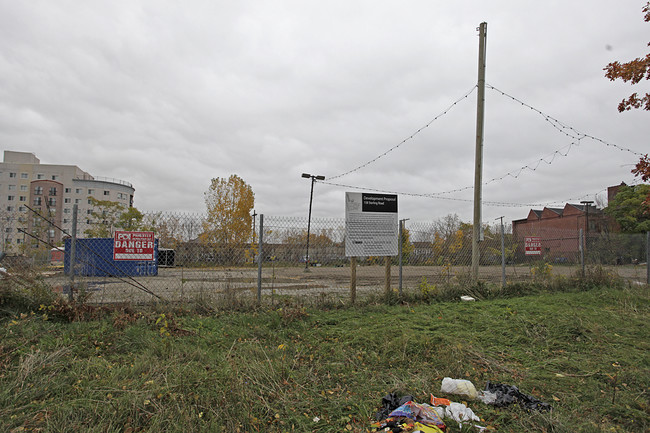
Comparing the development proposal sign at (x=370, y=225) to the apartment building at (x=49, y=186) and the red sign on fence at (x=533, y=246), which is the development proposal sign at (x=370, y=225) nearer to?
the red sign on fence at (x=533, y=246)

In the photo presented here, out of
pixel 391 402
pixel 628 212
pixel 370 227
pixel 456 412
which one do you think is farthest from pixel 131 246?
pixel 628 212

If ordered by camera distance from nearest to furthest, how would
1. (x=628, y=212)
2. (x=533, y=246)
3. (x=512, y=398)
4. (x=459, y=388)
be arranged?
(x=512, y=398)
(x=459, y=388)
(x=533, y=246)
(x=628, y=212)

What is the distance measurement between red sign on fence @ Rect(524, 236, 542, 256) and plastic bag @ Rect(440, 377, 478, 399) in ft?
26.9

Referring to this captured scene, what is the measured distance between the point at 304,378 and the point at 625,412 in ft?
9.49

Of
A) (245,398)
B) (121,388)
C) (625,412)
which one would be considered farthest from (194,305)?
(625,412)

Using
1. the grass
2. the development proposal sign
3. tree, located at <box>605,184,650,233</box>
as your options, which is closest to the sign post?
the development proposal sign

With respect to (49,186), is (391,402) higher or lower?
lower

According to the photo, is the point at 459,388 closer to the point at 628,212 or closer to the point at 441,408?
the point at 441,408

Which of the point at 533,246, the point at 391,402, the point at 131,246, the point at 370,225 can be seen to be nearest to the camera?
the point at 391,402

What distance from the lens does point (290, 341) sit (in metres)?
5.29

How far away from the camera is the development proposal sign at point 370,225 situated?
788 centimetres

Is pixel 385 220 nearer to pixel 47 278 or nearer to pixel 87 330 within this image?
pixel 87 330

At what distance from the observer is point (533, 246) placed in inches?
417

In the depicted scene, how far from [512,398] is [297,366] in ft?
7.25
